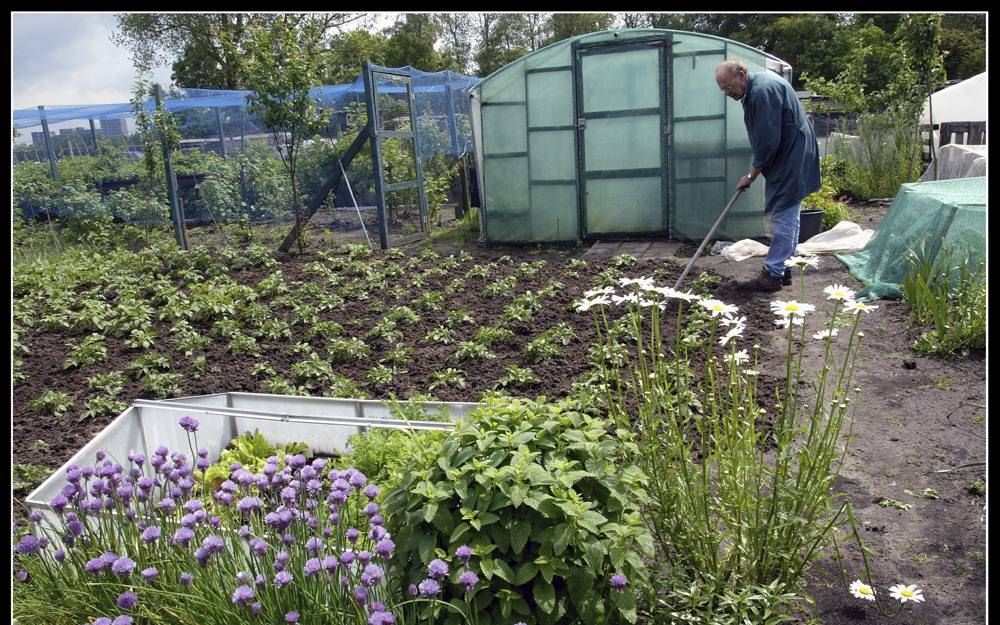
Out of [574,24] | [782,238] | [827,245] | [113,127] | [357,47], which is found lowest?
[827,245]

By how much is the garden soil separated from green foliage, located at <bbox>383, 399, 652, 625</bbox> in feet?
2.44

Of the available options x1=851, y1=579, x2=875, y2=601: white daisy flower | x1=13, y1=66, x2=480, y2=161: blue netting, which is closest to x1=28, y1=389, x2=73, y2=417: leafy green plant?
x1=851, y1=579, x2=875, y2=601: white daisy flower

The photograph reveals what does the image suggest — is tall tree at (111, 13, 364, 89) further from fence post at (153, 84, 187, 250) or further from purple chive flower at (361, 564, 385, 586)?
purple chive flower at (361, 564, 385, 586)

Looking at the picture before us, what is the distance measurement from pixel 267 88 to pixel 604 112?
4.12 metres

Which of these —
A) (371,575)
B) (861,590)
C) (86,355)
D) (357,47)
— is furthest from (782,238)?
(357,47)

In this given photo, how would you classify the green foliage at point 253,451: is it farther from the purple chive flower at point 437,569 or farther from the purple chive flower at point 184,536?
the purple chive flower at point 437,569

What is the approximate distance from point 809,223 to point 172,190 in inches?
321

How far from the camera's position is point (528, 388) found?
191 inches

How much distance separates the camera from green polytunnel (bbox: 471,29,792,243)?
9438mm

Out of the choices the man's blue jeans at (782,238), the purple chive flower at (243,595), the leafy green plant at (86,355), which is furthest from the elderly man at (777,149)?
the purple chive flower at (243,595)

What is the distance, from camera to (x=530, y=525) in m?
2.13

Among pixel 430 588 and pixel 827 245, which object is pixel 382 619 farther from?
pixel 827 245

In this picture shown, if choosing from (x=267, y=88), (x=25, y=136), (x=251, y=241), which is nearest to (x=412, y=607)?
(x=267, y=88)

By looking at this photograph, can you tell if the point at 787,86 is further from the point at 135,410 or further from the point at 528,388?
the point at 135,410
